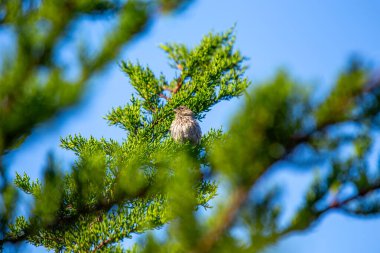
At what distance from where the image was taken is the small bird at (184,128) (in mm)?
7727

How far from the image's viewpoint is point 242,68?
708 cm

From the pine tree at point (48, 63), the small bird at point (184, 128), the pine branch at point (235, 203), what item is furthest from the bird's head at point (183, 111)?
the pine branch at point (235, 203)

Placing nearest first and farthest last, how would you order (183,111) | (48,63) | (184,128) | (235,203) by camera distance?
1. (235,203)
2. (48,63)
3. (183,111)
4. (184,128)

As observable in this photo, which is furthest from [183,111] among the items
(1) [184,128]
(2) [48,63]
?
(2) [48,63]

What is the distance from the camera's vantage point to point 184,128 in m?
7.89

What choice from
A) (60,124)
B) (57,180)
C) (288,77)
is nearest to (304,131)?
(288,77)

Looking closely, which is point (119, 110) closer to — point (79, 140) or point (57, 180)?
point (79, 140)

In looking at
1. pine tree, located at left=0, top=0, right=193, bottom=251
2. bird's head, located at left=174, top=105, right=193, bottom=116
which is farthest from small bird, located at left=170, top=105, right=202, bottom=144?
pine tree, located at left=0, top=0, right=193, bottom=251

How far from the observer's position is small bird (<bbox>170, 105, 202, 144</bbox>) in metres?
7.73

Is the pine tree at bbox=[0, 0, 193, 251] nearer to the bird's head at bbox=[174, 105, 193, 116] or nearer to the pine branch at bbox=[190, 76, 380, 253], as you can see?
the pine branch at bbox=[190, 76, 380, 253]

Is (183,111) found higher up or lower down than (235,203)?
higher up

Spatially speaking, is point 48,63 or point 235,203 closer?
point 235,203

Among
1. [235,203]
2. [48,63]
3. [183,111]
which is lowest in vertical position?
[235,203]

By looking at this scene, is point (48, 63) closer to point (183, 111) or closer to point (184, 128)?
point (183, 111)
